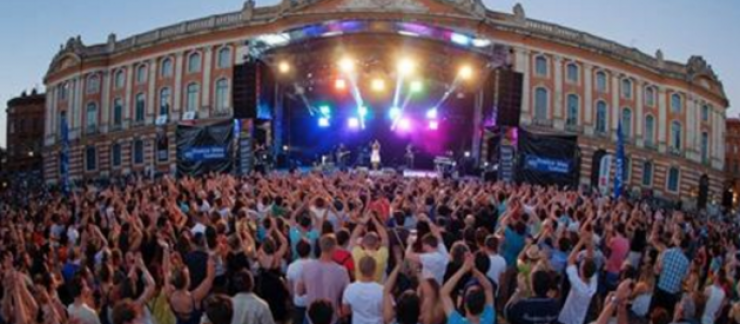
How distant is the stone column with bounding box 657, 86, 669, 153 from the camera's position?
204 ft

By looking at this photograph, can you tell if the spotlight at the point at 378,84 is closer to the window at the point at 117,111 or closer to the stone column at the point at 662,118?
the stone column at the point at 662,118

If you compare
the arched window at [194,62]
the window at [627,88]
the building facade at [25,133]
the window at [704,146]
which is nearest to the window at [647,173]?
the window at [627,88]

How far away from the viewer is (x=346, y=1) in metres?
52.8

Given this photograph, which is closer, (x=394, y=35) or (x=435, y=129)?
(x=394, y=35)

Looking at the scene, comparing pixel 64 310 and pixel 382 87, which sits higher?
pixel 382 87

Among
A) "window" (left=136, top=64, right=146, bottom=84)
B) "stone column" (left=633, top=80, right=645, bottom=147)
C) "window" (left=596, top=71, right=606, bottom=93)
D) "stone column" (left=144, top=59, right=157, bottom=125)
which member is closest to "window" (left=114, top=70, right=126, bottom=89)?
"window" (left=136, top=64, right=146, bottom=84)

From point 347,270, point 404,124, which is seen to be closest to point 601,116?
point 404,124

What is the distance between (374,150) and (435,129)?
27.9 ft

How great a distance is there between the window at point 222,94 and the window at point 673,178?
3476cm

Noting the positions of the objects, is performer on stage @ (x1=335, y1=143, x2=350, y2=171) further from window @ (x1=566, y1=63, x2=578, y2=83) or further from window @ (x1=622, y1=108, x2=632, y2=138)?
window @ (x1=622, y1=108, x2=632, y2=138)

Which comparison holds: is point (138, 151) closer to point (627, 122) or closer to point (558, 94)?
point (558, 94)

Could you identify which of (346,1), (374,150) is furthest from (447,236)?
(346,1)

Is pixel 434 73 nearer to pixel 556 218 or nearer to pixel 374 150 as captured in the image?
pixel 374 150

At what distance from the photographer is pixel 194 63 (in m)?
60.0
